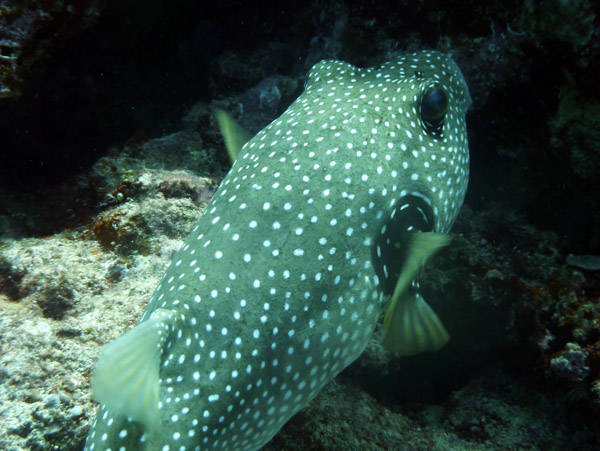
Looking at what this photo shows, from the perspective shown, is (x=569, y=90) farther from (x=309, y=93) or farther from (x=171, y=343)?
(x=171, y=343)

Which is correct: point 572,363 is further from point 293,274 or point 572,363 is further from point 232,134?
point 232,134

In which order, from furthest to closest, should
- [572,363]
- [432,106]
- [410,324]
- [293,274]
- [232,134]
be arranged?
[232,134] < [572,363] < [432,106] < [410,324] < [293,274]

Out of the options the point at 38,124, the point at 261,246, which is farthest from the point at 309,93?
the point at 38,124

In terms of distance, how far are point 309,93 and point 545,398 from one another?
3683 mm

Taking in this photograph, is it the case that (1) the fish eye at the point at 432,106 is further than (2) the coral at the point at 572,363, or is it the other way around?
(2) the coral at the point at 572,363

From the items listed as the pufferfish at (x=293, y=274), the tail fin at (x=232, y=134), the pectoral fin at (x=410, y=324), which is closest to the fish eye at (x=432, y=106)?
the pufferfish at (x=293, y=274)

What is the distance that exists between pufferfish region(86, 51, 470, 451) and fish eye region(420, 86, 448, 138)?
0.01 meters

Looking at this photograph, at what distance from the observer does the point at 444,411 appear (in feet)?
13.0

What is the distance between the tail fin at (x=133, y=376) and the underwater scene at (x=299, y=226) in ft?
0.04

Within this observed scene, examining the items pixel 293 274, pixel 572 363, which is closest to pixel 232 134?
pixel 293 274

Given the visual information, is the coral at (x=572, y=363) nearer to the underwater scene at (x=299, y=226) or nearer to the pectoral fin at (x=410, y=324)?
the underwater scene at (x=299, y=226)

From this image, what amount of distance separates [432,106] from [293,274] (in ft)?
5.84

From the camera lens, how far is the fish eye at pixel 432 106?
9.91 feet

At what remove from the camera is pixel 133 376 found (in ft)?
6.57
